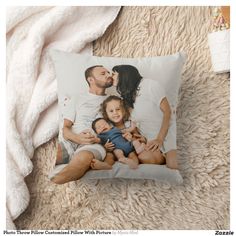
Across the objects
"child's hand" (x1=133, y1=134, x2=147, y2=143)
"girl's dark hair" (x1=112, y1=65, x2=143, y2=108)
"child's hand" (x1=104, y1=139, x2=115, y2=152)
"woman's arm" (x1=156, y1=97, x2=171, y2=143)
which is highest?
"girl's dark hair" (x1=112, y1=65, x2=143, y2=108)

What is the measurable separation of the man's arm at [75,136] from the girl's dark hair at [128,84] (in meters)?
0.11

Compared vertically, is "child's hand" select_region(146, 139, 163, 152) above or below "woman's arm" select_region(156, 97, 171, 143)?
below

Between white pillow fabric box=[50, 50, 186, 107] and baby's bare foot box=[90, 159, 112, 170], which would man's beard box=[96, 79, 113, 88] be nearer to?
white pillow fabric box=[50, 50, 186, 107]

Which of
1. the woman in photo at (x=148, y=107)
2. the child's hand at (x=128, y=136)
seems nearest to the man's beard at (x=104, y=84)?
the woman in photo at (x=148, y=107)

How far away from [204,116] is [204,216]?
0.25 metres

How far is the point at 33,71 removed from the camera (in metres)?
1.10

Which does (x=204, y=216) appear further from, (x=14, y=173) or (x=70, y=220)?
(x=14, y=173)

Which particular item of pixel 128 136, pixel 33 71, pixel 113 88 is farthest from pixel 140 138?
pixel 33 71

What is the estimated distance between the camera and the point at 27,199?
1.10 m

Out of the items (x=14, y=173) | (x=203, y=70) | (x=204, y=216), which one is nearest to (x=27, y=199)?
(x=14, y=173)

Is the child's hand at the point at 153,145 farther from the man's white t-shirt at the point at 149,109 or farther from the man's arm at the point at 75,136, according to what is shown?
the man's arm at the point at 75,136

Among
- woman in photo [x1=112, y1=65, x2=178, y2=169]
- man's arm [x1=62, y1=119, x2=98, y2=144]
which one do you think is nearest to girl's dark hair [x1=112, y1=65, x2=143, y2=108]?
woman in photo [x1=112, y1=65, x2=178, y2=169]

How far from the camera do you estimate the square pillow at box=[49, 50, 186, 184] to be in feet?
3.31

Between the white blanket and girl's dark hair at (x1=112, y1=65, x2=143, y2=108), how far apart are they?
16 cm
